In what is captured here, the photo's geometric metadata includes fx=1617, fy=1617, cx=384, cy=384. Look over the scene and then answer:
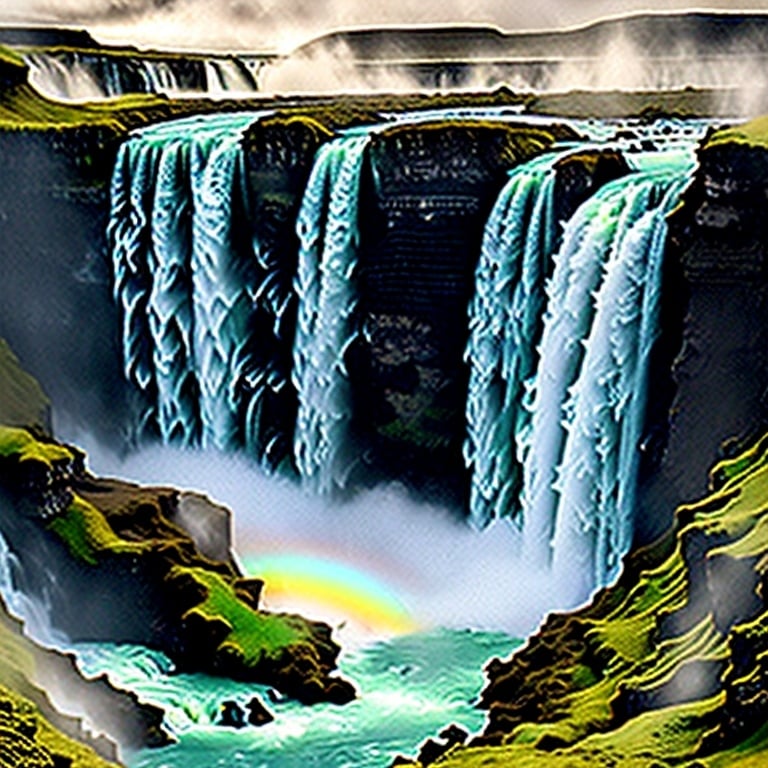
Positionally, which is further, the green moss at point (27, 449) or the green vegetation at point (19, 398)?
the green vegetation at point (19, 398)

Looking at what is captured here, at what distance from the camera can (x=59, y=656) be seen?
841 centimetres

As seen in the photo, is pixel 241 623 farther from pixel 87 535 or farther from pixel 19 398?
pixel 19 398

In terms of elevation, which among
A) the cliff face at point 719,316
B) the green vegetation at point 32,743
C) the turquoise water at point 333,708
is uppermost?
the cliff face at point 719,316

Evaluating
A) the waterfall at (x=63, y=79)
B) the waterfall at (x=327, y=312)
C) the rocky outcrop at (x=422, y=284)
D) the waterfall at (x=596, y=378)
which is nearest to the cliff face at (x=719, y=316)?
the waterfall at (x=596, y=378)

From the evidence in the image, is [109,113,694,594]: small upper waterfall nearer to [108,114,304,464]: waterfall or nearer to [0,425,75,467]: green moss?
[108,114,304,464]: waterfall

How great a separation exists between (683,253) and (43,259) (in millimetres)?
6208

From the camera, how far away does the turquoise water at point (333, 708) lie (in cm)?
817

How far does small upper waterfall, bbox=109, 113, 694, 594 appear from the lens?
10352mm

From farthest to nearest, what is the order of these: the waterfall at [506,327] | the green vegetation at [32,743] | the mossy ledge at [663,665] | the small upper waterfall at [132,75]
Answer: the small upper waterfall at [132,75] < the waterfall at [506,327] < the green vegetation at [32,743] < the mossy ledge at [663,665]

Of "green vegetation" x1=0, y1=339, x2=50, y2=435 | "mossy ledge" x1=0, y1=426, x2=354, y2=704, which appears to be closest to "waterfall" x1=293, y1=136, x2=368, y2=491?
"green vegetation" x1=0, y1=339, x2=50, y2=435

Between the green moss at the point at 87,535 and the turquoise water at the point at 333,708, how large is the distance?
21.7 inches

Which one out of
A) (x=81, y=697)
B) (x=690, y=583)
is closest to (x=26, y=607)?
(x=81, y=697)

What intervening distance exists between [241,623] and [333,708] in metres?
1.01

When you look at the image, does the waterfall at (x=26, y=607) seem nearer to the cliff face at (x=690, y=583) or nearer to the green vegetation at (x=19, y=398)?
the green vegetation at (x=19, y=398)
